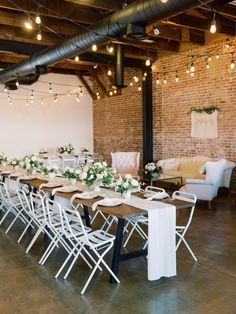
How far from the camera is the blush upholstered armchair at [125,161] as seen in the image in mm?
10055

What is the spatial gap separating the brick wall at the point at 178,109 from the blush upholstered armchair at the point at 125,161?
75 centimetres

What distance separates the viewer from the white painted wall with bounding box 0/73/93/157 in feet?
39.0

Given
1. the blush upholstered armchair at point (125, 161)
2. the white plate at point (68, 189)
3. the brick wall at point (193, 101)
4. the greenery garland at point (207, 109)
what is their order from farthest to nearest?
1. the blush upholstered armchair at point (125, 161)
2. the greenery garland at point (207, 109)
3. the brick wall at point (193, 101)
4. the white plate at point (68, 189)

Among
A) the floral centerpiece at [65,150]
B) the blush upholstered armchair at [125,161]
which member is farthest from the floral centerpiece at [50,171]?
the floral centerpiece at [65,150]

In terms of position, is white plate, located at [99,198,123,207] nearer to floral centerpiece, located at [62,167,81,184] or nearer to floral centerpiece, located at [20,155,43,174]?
floral centerpiece, located at [62,167,81,184]

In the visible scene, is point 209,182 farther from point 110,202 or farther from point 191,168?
point 110,202

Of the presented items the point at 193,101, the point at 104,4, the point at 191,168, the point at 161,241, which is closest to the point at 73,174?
the point at 161,241

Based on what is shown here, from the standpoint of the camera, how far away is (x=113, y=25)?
4.97m

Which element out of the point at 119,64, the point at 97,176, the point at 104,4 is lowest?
the point at 97,176

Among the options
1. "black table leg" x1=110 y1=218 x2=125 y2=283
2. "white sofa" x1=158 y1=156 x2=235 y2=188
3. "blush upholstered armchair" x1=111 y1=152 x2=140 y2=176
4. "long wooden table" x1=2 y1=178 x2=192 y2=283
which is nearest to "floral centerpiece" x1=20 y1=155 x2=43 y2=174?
"long wooden table" x1=2 y1=178 x2=192 y2=283

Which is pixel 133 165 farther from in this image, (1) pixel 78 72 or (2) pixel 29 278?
(2) pixel 29 278

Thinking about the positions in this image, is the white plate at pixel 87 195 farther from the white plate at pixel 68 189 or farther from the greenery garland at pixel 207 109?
the greenery garland at pixel 207 109

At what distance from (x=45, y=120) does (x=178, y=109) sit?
5.30 m

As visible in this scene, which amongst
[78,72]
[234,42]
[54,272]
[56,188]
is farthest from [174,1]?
[78,72]
